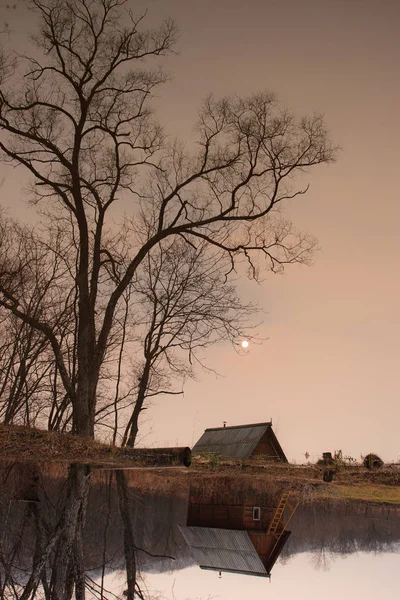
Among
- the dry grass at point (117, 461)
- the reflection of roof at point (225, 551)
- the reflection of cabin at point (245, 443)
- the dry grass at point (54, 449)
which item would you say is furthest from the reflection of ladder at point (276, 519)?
the dry grass at point (54, 449)

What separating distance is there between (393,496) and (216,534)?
417 inches

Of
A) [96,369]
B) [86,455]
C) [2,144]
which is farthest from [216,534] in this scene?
[2,144]

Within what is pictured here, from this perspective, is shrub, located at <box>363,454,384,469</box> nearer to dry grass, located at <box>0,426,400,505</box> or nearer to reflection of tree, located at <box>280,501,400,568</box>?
dry grass, located at <box>0,426,400,505</box>

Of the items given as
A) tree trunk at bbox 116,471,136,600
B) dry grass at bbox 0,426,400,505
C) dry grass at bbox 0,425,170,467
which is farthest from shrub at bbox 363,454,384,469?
dry grass at bbox 0,425,170,467

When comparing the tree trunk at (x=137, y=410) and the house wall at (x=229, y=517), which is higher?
the tree trunk at (x=137, y=410)

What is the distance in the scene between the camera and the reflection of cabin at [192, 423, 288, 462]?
28.5m

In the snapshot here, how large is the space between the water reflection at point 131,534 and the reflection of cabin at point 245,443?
1.60 metres

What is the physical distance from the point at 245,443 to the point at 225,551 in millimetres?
5839

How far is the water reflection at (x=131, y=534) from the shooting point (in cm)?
1466

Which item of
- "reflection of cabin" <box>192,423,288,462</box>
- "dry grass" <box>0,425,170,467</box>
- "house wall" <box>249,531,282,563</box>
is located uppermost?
"reflection of cabin" <box>192,423,288,462</box>

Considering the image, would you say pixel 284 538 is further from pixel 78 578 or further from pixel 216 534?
pixel 78 578

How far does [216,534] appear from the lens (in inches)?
1019

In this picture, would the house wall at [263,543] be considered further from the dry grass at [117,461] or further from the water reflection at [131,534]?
the dry grass at [117,461]

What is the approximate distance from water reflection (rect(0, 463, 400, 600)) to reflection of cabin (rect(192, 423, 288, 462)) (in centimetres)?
160
